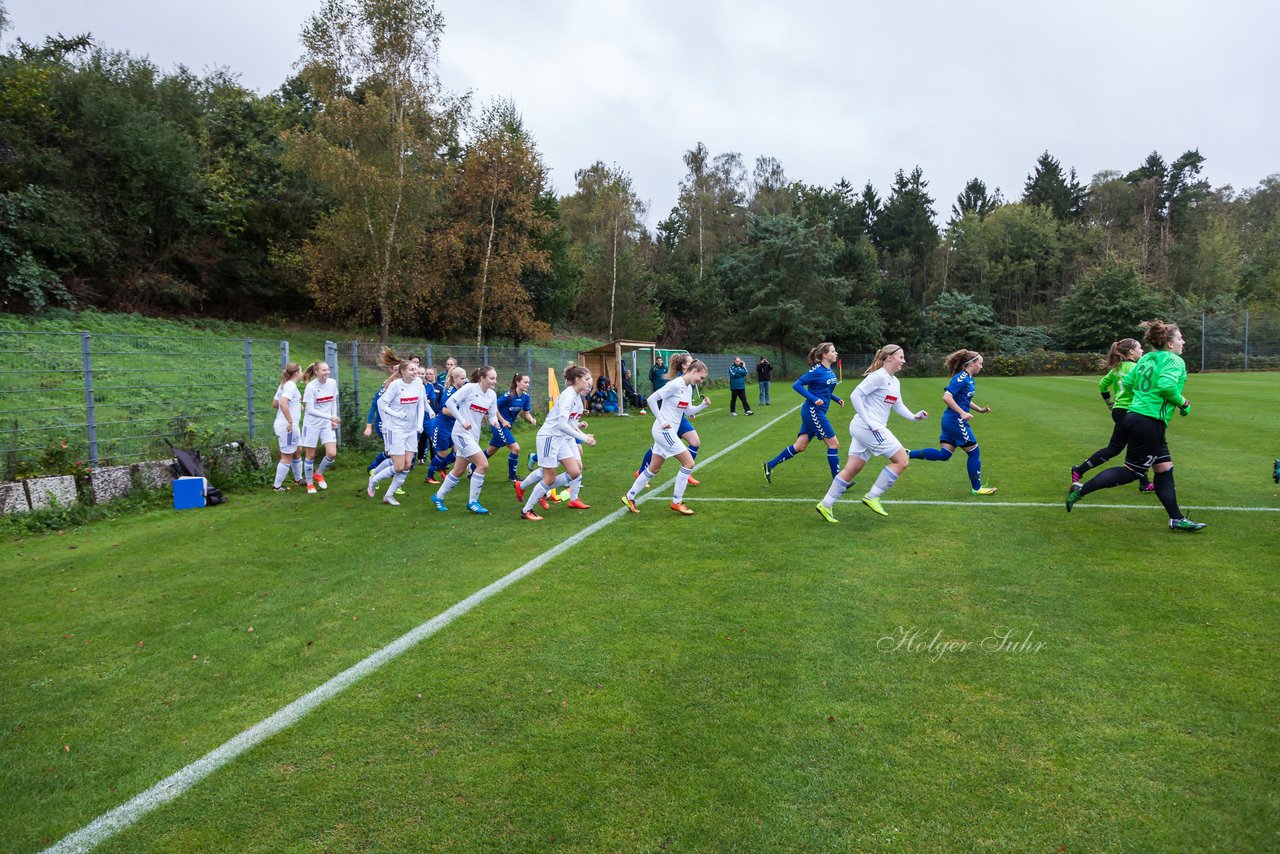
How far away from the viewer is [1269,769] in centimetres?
299

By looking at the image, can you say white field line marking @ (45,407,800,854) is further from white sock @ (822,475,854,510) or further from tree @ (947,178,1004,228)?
tree @ (947,178,1004,228)

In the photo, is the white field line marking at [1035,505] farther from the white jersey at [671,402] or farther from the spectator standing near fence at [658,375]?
the spectator standing near fence at [658,375]

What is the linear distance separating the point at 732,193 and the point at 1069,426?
2065 inches

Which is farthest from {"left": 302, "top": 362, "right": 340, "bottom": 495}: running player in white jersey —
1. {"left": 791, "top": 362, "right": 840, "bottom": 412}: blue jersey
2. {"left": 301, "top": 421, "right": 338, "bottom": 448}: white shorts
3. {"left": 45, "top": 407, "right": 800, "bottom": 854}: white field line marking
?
{"left": 791, "top": 362, "right": 840, "bottom": 412}: blue jersey

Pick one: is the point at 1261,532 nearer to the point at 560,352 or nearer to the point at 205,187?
the point at 560,352

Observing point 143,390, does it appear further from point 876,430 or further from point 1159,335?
point 1159,335

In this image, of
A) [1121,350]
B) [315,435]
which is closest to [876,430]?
[1121,350]

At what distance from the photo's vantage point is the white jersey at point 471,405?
8.65 m

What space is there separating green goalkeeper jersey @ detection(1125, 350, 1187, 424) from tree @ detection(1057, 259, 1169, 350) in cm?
5417

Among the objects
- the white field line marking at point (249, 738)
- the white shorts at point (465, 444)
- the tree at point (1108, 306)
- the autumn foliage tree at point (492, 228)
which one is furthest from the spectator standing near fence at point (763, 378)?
the tree at point (1108, 306)

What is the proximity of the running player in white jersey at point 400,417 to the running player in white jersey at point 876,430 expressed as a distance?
5.48 m

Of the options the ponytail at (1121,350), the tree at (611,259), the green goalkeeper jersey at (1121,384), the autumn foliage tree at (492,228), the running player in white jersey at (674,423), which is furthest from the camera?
the tree at (611,259)

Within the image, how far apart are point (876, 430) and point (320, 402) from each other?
8.01 metres

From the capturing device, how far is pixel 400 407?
9.25 m
